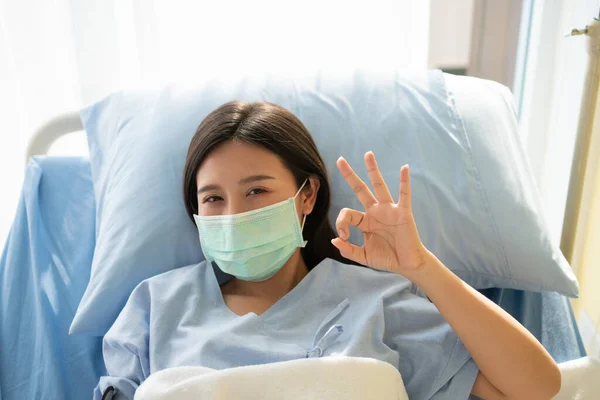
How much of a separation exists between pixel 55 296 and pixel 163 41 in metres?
0.94

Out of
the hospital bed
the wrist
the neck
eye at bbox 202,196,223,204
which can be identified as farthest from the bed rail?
the wrist

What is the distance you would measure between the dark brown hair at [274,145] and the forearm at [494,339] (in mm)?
365

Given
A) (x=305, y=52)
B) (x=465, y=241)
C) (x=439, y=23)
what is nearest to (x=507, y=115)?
(x=465, y=241)

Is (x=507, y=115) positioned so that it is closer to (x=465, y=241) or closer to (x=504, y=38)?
(x=465, y=241)

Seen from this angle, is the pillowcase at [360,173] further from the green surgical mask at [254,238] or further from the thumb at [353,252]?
the thumb at [353,252]

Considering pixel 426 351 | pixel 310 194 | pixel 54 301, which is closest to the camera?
pixel 426 351

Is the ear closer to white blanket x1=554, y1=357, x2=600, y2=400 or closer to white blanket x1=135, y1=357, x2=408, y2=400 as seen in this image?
white blanket x1=135, y1=357, x2=408, y2=400

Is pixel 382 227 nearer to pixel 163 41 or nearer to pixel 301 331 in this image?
pixel 301 331

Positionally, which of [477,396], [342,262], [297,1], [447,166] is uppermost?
[297,1]

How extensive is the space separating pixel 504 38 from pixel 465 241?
96 cm

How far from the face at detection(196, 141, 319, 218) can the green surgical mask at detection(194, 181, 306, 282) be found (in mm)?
21

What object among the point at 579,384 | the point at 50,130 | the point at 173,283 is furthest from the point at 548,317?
the point at 50,130

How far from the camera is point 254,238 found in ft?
3.62

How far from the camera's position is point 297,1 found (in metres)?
1.75
